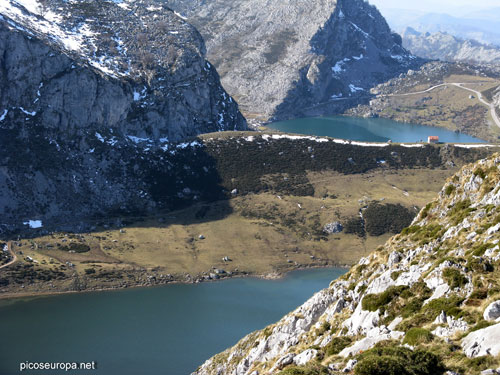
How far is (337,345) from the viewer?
2998 cm

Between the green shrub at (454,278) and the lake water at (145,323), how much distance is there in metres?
53.1

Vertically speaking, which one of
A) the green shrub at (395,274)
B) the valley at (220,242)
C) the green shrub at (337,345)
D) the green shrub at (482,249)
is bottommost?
the valley at (220,242)

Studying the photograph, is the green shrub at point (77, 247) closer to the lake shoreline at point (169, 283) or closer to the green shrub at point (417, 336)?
the lake shoreline at point (169, 283)

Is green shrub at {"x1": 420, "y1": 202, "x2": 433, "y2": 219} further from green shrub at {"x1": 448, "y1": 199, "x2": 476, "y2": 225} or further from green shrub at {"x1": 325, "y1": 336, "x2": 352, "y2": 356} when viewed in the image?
green shrub at {"x1": 325, "y1": 336, "x2": 352, "y2": 356}

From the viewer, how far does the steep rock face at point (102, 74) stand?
14438 cm

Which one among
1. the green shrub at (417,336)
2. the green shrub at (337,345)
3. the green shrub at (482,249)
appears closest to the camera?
the green shrub at (417,336)

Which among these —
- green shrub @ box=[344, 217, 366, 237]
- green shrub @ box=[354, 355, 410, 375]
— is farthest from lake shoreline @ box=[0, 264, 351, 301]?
green shrub @ box=[354, 355, 410, 375]

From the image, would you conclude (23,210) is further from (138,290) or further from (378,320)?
(378,320)

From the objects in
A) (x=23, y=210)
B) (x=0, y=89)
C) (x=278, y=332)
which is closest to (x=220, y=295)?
(x=23, y=210)

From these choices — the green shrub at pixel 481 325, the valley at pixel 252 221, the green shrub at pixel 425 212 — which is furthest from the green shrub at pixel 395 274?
the valley at pixel 252 221

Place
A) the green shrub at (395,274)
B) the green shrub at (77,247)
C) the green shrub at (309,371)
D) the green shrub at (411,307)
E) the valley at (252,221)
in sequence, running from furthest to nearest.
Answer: the green shrub at (77,247) → the valley at (252,221) → the green shrub at (395,274) → the green shrub at (411,307) → the green shrub at (309,371)

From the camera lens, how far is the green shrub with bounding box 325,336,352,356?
2948 cm

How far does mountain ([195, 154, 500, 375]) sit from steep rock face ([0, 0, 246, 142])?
387ft

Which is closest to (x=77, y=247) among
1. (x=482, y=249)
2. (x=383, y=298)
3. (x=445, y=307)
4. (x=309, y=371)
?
(x=383, y=298)
